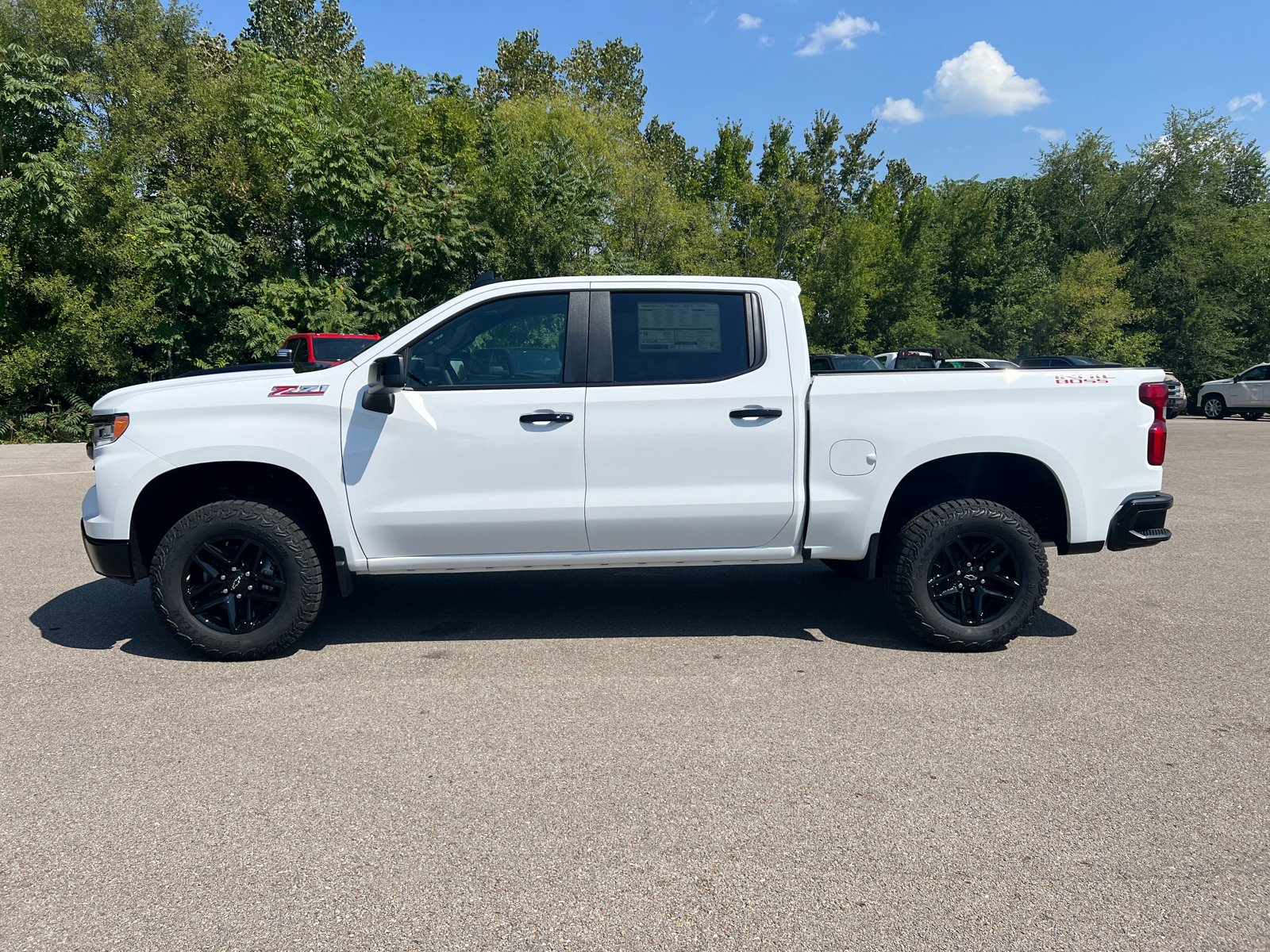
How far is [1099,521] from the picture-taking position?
4.77 metres

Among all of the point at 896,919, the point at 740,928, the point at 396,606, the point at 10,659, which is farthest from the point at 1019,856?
the point at 10,659

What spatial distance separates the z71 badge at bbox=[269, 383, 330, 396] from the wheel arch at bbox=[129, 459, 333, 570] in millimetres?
391

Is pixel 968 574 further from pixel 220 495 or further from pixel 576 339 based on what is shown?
Answer: pixel 220 495

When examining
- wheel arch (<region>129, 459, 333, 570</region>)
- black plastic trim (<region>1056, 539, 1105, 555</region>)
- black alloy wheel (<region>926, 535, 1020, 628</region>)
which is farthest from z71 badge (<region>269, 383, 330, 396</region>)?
black plastic trim (<region>1056, 539, 1105, 555</region>)

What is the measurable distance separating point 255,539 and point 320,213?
22.2 meters

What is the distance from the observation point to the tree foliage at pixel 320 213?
2167 centimetres

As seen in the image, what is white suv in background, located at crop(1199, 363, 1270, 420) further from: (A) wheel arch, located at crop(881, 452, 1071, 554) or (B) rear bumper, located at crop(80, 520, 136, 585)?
(B) rear bumper, located at crop(80, 520, 136, 585)

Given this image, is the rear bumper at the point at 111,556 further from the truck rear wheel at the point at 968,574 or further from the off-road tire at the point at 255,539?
the truck rear wheel at the point at 968,574

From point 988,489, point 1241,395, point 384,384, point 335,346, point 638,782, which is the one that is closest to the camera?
point 638,782

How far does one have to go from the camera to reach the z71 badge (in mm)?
4535

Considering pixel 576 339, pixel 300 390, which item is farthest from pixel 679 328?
pixel 300 390

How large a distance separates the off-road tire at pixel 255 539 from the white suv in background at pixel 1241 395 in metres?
31.5

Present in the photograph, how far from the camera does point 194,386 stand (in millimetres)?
4586

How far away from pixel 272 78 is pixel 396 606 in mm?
25579
